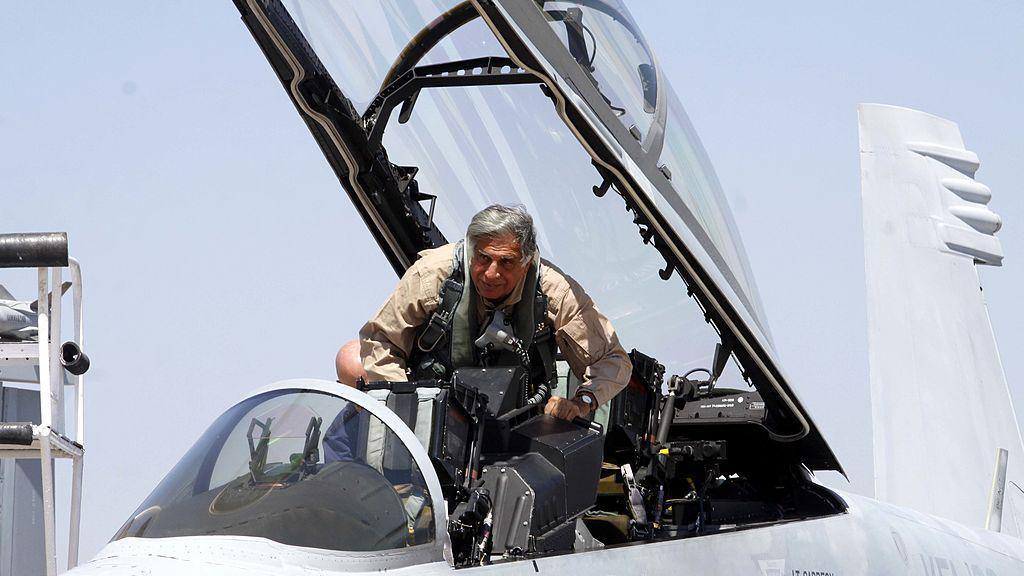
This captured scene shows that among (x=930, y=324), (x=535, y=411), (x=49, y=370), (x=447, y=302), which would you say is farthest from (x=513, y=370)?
(x=930, y=324)

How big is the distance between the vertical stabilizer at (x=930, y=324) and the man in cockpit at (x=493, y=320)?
4.26 m

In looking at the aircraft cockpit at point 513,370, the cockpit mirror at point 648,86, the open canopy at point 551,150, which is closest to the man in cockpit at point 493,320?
the aircraft cockpit at point 513,370

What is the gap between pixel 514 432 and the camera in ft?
13.4

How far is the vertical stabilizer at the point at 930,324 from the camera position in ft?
26.1

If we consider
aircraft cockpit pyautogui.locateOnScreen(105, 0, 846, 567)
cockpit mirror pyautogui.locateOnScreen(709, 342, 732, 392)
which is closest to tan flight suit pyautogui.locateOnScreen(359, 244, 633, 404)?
aircraft cockpit pyautogui.locateOnScreen(105, 0, 846, 567)

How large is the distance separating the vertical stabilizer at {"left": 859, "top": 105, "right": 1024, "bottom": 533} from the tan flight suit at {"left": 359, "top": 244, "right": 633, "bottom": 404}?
425 centimetres

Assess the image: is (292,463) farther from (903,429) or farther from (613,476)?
(903,429)

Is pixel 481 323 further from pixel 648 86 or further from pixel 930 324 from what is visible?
pixel 930 324

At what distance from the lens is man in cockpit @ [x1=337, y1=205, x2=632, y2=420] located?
4324 millimetres

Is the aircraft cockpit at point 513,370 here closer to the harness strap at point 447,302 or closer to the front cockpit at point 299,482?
the front cockpit at point 299,482

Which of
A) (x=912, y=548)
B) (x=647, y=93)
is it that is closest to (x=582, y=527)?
(x=647, y=93)

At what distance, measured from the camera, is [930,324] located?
27.6 ft

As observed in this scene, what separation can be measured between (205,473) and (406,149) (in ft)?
9.47

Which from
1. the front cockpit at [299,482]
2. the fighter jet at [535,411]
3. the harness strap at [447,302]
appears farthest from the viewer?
the harness strap at [447,302]
